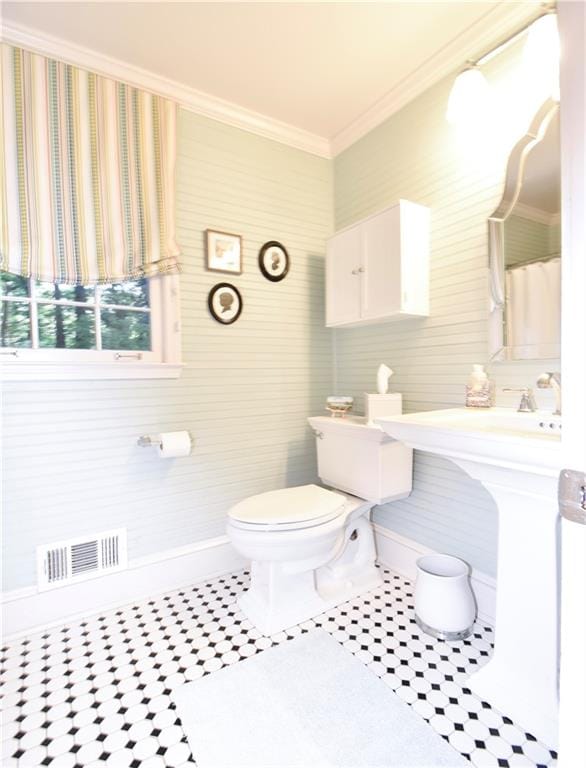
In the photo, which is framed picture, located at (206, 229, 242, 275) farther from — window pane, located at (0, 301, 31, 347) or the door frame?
the door frame

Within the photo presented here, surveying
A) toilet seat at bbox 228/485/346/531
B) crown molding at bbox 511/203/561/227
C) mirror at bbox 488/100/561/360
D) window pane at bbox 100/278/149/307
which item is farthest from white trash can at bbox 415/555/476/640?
window pane at bbox 100/278/149/307

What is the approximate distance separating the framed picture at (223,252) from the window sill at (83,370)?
0.59 metres

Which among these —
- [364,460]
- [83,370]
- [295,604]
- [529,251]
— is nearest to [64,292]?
[83,370]

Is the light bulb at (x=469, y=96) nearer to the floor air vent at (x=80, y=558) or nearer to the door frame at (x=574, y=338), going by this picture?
the door frame at (x=574, y=338)

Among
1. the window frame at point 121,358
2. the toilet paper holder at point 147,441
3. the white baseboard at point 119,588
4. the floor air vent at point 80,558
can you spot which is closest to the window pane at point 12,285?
the window frame at point 121,358

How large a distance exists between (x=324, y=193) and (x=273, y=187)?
1.23 feet

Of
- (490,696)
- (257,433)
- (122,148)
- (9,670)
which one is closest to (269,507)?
(257,433)

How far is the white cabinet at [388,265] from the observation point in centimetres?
188

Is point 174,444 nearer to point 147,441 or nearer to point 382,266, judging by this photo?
point 147,441

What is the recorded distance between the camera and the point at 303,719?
126 cm

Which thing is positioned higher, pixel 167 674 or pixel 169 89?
pixel 169 89

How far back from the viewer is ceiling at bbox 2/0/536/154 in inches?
61.5

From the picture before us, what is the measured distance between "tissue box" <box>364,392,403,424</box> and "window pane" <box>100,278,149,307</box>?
4.08ft

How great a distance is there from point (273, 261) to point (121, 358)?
102 centimetres
